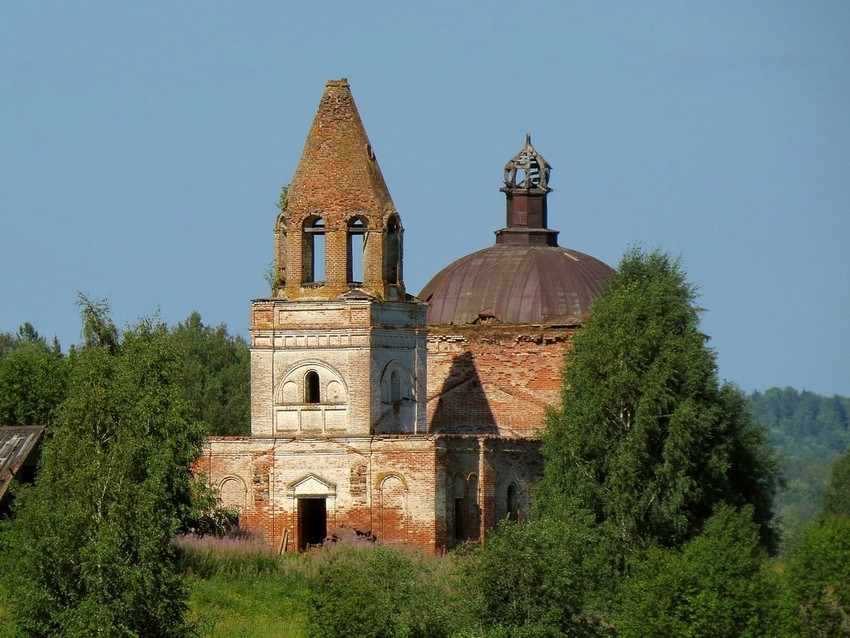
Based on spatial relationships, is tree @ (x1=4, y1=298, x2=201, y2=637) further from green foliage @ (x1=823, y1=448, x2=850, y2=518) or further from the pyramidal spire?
green foliage @ (x1=823, y1=448, x2=850, y2=518)

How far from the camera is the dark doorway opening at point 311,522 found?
1535 inches

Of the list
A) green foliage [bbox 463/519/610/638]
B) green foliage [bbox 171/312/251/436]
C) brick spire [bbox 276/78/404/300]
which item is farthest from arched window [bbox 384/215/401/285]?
green foliage [bbox 171/312/251/436]

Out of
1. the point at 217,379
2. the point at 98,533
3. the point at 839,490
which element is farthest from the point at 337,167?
the point at 839,490

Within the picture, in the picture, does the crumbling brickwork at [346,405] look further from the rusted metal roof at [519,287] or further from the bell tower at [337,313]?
the rusted metal roof at [519,287]

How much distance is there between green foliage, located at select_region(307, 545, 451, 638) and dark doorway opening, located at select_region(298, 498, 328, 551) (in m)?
6.72

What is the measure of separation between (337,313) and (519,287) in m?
6.84

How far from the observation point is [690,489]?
37594 millimetres

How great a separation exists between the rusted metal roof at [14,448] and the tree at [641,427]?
28.4 ft

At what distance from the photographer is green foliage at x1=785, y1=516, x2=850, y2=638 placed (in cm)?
3369

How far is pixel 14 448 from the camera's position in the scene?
1527 inches

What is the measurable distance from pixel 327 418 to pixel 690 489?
629 cm

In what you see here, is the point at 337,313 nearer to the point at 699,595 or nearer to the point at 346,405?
the point at 346,405

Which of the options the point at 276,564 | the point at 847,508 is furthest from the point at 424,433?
the point at 847,508

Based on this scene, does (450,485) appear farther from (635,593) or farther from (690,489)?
(635,593)
